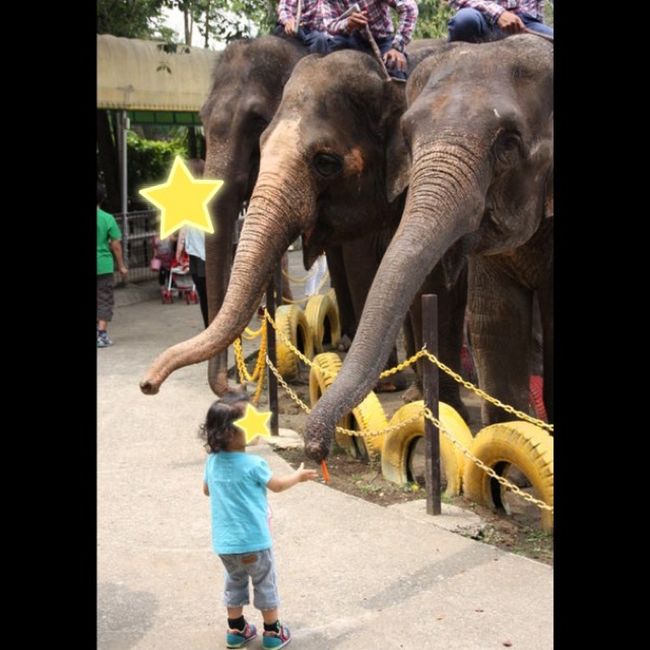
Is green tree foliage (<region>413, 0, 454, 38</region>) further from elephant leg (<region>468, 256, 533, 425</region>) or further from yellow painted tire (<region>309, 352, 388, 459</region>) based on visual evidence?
elephant leg (<region>468, 256, 533, 425</region>)

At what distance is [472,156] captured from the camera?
5.40m

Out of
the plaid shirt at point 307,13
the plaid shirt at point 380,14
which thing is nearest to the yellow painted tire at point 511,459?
the plaid shirt at point 380,14

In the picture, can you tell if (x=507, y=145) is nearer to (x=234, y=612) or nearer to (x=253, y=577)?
(x=253, y=577)

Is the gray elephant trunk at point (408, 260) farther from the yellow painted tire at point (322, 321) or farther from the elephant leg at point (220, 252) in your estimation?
the yellow painted tire at point (322, 321)

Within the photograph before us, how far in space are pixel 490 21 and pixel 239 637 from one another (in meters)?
3.97

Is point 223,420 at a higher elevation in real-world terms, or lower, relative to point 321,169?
lower

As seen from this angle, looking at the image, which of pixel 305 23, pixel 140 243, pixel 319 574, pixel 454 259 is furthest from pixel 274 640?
pixel 140 243

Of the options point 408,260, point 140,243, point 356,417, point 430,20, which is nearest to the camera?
point 408,260

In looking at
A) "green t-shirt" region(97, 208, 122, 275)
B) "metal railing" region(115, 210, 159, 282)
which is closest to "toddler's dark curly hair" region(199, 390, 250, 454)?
"green t-shirt" region(97, 208, 122, 275)

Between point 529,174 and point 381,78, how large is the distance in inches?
71.2

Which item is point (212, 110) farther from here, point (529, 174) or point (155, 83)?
point (155, 83)

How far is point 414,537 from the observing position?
19.2ft
